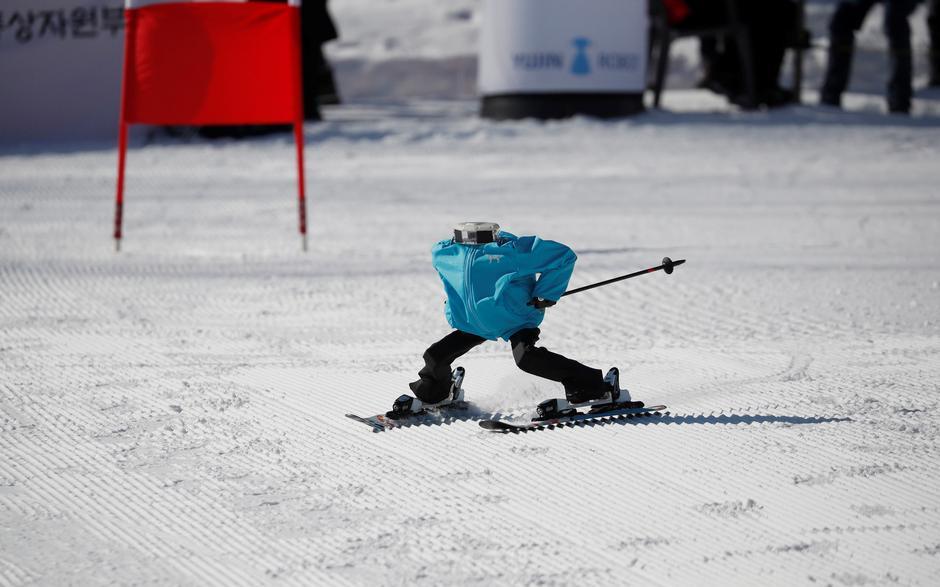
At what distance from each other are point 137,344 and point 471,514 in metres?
2.77

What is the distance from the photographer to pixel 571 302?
251 inches

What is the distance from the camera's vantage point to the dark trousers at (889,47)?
55.0 feet

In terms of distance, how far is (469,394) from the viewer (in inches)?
177

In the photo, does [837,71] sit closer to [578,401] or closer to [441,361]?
[578,401]

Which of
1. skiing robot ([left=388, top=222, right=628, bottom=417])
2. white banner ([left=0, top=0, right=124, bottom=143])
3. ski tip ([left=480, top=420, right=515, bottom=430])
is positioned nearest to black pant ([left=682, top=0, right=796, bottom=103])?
white banner ([left=0, top=0, right=124, bottom=143])

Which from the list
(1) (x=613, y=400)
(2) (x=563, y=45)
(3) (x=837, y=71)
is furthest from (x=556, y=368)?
(3) (x=837, y=71)

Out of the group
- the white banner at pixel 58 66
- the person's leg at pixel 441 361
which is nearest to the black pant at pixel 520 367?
the person's leg at pixel 441 361

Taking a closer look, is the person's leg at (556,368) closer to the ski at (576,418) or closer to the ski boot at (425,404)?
the ski at (576,418)

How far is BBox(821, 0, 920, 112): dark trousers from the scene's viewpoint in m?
16.8

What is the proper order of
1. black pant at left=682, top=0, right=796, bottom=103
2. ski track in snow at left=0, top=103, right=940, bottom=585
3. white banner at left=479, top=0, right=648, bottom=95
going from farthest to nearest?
black pant at left=682, top=0, right=796, bottom=103, white banner at left=479, top=0, right=648, bottom=95, ski track in snow at left=0, top=103, right=940, bottom=585

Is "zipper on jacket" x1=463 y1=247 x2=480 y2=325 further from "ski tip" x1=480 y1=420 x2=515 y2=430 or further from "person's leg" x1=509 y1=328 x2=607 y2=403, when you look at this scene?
"ski tip" x1=480 y1=420 x2=515 y2=430

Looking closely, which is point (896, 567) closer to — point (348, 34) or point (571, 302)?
point (571, 302)

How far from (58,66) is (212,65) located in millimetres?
7616

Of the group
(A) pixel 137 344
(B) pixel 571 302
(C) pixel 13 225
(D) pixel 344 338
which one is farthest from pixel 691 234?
(C) pixel 13 225
